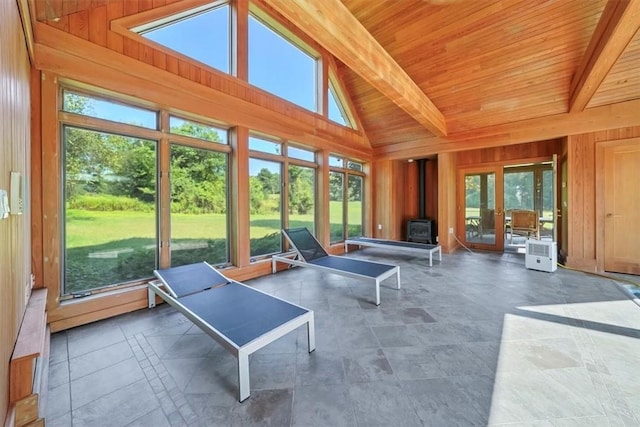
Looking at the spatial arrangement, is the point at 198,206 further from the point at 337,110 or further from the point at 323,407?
the point at 337,110

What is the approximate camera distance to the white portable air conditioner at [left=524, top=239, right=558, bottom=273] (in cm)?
425

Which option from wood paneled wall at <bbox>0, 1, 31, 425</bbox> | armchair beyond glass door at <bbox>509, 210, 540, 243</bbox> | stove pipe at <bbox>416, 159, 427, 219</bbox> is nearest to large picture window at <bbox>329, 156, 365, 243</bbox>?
stove pipe at <bbox>416, 159, 427, 219</bbox>

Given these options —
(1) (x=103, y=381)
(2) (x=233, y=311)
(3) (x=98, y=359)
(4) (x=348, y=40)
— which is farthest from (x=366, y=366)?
(4) (x=348, y=40)

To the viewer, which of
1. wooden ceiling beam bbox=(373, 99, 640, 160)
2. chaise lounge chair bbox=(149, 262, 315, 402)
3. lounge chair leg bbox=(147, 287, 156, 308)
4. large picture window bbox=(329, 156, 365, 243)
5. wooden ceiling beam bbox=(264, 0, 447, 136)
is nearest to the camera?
chaise lounge chair bbox=(149, 262, 315, 402)

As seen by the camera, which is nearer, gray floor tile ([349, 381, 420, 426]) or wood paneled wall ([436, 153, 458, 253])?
gray floor tile ([349, 381, 420, 426])

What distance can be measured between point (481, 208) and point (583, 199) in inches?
83.9

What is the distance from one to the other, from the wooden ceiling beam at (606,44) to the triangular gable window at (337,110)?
4.06 m

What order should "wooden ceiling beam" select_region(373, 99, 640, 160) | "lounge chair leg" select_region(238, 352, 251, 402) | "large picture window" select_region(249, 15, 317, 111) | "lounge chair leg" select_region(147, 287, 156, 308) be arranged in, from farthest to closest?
"large picture window" select_region(249, 15, 317, 111)
"wooden ceiling beam" select_region(373, 99, 640, 160)
"lounge chair leg" select_region(147, 287, 156, 308)
"lounge chair leg" select_region(238, 352, 251, 402)

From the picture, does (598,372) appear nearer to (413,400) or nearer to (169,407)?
(413,400)

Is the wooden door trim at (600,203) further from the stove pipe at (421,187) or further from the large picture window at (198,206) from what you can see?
the large picture window at (198,206)

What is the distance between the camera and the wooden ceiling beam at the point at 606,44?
2266 mm

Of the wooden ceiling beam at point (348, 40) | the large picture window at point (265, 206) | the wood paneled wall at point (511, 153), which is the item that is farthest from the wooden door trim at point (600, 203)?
the large picture window at point (265, 206)

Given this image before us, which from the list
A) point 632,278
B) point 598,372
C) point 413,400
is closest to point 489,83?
point 632,278

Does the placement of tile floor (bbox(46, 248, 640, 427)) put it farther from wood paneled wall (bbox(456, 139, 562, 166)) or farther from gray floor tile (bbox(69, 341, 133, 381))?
wood paneled wall (bbox(456, 139, 562, 166))
